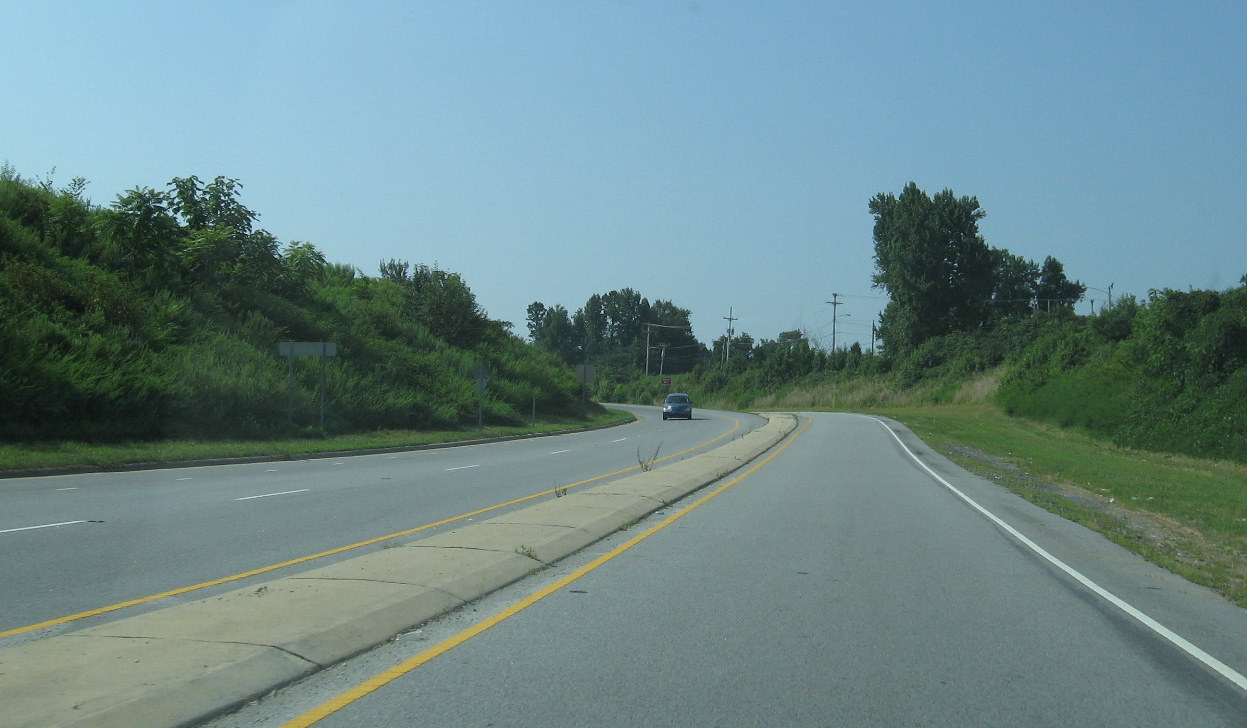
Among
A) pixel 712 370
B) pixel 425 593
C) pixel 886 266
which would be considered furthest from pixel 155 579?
pixel 712 370

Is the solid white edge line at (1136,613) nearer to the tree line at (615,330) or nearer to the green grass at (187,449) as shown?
the green grass at (187,449)

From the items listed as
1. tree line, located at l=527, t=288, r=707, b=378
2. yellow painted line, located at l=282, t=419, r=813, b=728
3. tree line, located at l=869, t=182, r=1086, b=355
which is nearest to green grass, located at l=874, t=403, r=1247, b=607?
yellow painted line, located at l=282, t=419, r=813, b=728

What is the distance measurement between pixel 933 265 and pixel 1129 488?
7344 centimetres

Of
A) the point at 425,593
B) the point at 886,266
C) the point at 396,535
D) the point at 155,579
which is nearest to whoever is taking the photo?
the point at 425,593

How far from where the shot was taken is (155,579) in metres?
9.30

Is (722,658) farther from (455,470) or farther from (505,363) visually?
(505,363)

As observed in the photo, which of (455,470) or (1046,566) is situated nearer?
(1046,566)

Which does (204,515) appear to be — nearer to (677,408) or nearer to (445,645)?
(445,645)

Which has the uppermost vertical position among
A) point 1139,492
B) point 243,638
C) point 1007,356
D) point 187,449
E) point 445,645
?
point 1007,356

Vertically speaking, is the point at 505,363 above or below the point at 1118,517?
above

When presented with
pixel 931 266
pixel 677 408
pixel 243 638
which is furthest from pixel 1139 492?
pixel 931 266

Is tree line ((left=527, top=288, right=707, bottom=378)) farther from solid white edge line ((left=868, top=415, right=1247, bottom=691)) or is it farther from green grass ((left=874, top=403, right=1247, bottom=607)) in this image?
solid white edge line ((left=868, top=415, right=1247, bottom=691))

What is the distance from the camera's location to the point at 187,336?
34.3 metres

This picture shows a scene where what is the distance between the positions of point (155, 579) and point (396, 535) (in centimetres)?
345
